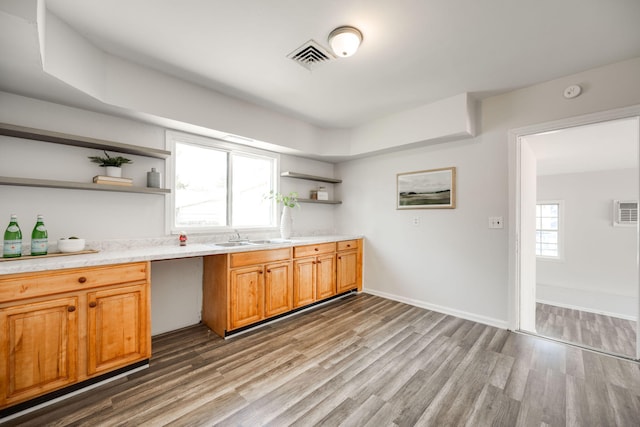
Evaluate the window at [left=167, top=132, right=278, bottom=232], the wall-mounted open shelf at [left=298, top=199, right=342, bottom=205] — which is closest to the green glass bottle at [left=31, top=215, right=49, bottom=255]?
the window at [left=167, top=132, right=278, bottom=232]

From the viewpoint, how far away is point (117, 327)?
1937 mm

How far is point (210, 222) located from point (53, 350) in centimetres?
169

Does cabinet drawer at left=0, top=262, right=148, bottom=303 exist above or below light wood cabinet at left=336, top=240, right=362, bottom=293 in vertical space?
above

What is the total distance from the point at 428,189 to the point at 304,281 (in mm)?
2014

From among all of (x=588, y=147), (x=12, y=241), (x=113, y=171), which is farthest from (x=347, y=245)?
(x=588, y=147)

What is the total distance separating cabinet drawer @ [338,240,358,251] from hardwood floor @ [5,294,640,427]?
1.29 metres

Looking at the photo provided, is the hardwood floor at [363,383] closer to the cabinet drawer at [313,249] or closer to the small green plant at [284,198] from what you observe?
the cabinet drawer at [313,249]

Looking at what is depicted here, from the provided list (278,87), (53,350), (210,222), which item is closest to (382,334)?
(210,222)

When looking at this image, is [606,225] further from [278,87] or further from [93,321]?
[93,321]

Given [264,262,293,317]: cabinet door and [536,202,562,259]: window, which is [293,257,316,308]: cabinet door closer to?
[264,262,293,317]: cabinet door

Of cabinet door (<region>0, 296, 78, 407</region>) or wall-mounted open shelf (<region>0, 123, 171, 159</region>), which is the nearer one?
cabinet door (<region>0, 296, 78, 407</region>)

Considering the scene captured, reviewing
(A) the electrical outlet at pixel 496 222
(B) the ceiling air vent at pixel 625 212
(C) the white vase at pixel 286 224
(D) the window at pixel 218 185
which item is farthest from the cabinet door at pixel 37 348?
(B) the ceiling air vent at pixel 625 212

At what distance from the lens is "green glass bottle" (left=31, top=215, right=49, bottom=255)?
1.90 meters

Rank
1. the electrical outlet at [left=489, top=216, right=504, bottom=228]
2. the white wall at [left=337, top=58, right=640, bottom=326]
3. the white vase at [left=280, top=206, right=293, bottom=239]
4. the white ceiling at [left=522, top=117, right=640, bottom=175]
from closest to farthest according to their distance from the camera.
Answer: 1. the white wall at [left=337, top=58, right=640, bottom=326]
2. the electrical outlet at [left=489, top=216, right=504, bottom=228]
3. the white ceiling at [left=522, top=117, right=640, bottom=175]
4. the white vase at [left=280, top=206, right=293, bottom=239]
